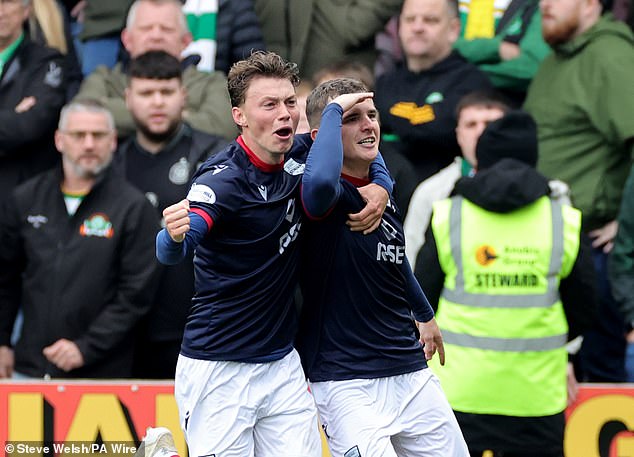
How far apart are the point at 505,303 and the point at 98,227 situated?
8.28ft

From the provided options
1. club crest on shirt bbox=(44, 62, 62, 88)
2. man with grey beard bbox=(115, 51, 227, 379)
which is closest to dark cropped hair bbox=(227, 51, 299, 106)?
man with grey beard bbox=(115, 51, 227, 379)

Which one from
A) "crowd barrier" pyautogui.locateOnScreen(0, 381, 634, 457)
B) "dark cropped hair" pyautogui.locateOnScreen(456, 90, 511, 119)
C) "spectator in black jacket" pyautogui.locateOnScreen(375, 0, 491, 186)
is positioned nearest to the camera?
"crowd barrier" pyautogui.locateOnScreen(0, 381, 634, 457)

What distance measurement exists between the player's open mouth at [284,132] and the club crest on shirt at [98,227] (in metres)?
2.65

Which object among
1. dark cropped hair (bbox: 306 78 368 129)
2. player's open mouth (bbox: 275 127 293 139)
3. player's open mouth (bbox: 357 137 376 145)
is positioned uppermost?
dark cropped hair (bbox: 306 78 368 129)

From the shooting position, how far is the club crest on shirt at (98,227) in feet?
26.4

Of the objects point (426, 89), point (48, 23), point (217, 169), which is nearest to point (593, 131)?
point (426, 89)

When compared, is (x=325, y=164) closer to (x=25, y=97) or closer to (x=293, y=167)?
(x=293, y=167)

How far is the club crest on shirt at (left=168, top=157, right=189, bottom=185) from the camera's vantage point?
26.9 feet

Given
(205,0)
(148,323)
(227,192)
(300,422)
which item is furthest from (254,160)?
(205,0)

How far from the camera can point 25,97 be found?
353 inches

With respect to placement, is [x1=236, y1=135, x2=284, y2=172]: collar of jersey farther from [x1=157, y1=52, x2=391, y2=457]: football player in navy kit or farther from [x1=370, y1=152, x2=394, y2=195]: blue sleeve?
[x1=370, y1=152, x2=394, y2=195]: blue sleeve

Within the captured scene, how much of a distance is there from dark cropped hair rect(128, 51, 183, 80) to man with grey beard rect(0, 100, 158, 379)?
383 mm

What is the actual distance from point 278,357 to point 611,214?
314cm

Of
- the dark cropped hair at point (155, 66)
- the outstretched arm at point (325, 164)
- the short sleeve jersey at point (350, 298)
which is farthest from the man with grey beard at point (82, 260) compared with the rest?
the outstretched arm at point (325, 164)
